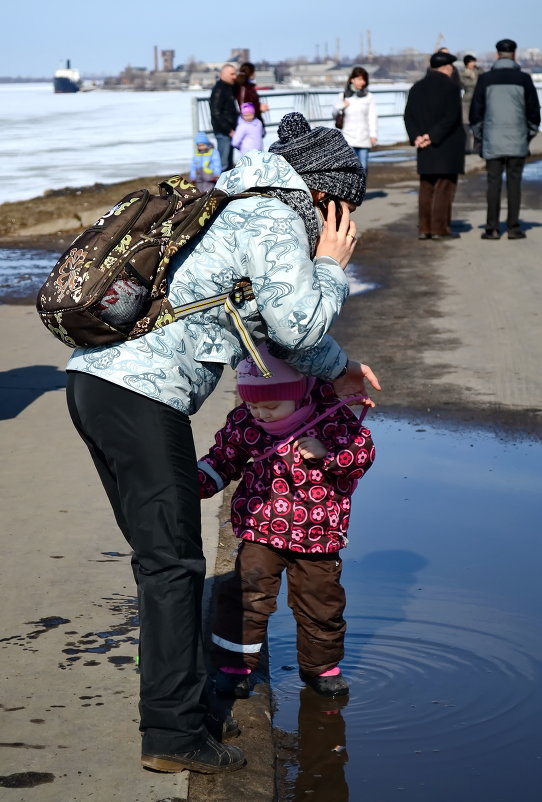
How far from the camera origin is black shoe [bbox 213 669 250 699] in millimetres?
3646

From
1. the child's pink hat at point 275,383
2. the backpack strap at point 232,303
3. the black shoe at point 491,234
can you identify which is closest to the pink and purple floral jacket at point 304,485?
the child's pink hat at point 275,383

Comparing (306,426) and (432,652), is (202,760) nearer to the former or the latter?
(306,426)

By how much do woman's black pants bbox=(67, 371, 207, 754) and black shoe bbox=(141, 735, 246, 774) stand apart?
2 cm

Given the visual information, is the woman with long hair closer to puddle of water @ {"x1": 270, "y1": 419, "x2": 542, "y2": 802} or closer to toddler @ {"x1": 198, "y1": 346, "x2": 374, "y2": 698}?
puddle of water @ {"x1": 270, "y1": 419, "x2": 542, "y2": 802}

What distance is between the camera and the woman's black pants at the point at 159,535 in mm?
3037

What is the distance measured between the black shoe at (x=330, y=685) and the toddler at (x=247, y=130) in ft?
43.8

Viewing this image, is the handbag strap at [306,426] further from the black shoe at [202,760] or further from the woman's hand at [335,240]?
the black shoe at [202,760]

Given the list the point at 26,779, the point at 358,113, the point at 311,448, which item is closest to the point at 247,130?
the point at 358,113

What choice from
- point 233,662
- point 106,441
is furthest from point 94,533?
point 106,441

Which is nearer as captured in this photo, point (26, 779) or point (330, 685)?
point (26, 779)

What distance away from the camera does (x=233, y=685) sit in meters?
3.66

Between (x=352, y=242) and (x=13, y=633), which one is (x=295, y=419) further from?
(x=13, y=633)

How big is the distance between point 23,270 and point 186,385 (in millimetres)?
9781

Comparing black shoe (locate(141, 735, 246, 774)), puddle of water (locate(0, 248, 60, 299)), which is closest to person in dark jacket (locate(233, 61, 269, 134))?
puddle of water (locate(0, 248, 60, 299))
